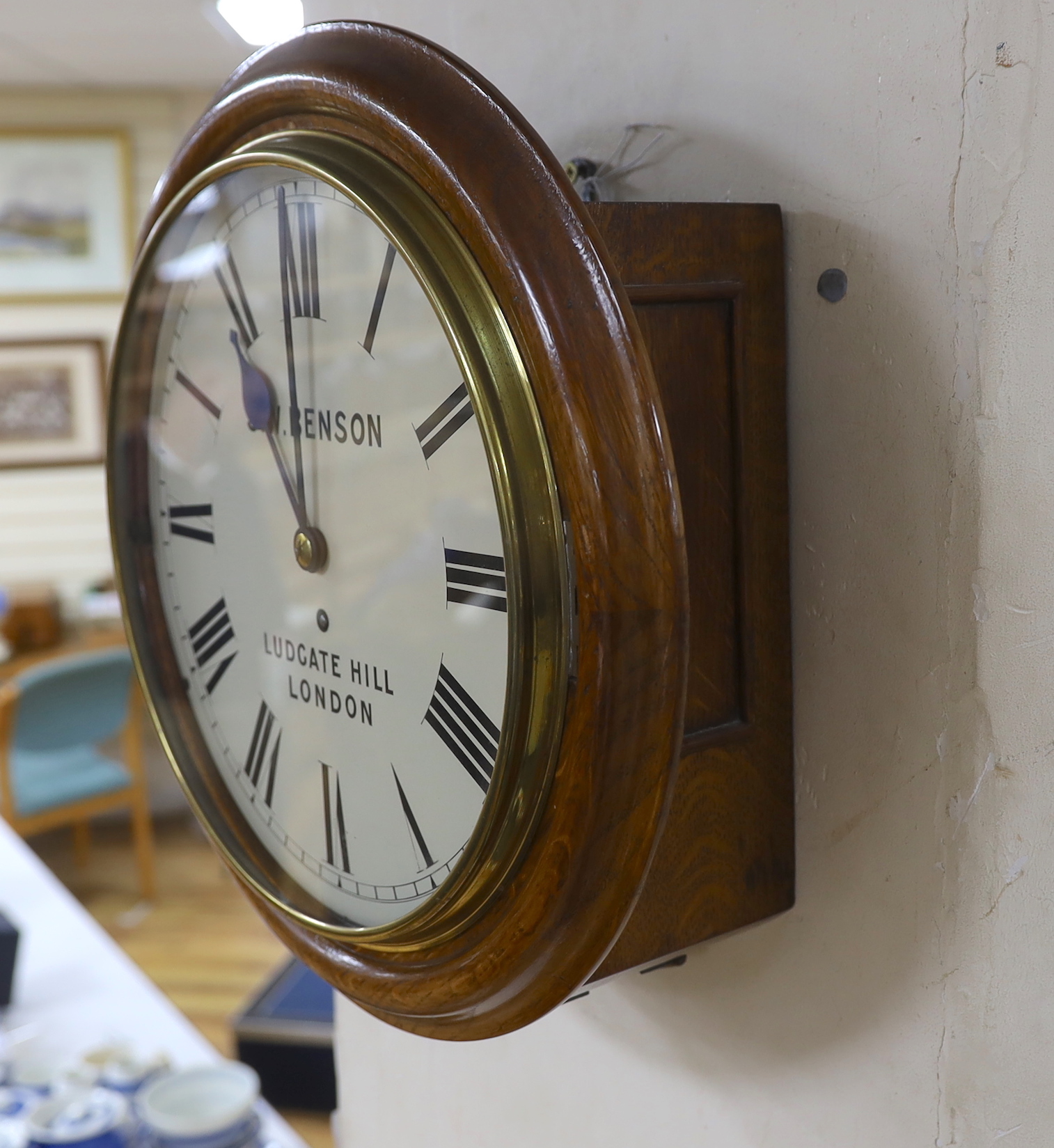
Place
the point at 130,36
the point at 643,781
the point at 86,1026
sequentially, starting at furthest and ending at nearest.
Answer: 1. the point at 130,36
2. the point at 86,1026
3. the point at 643,781

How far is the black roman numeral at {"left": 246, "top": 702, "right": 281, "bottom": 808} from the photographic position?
599mm

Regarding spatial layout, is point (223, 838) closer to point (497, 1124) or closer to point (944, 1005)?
point (497, 1124)

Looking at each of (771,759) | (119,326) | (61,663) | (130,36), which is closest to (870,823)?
(771,759)

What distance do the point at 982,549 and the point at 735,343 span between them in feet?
0.39

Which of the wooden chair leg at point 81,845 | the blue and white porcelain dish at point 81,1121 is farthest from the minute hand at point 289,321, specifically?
the wooden chair leg at point 81,845

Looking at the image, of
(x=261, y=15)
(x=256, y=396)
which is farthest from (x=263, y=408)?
(x=261, y=15)

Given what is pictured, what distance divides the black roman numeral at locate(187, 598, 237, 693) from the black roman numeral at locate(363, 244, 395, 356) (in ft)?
0.63

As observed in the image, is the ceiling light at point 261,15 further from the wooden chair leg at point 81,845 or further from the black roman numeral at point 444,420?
the wooden chair leg at point 81,845

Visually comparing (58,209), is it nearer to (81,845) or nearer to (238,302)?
(81,845)

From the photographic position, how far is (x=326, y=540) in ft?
1.76

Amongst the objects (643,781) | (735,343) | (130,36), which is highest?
(130,36)

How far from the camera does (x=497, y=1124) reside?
68 cm

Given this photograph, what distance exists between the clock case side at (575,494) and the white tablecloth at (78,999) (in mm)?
1245

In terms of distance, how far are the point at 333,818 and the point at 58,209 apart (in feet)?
13.8
